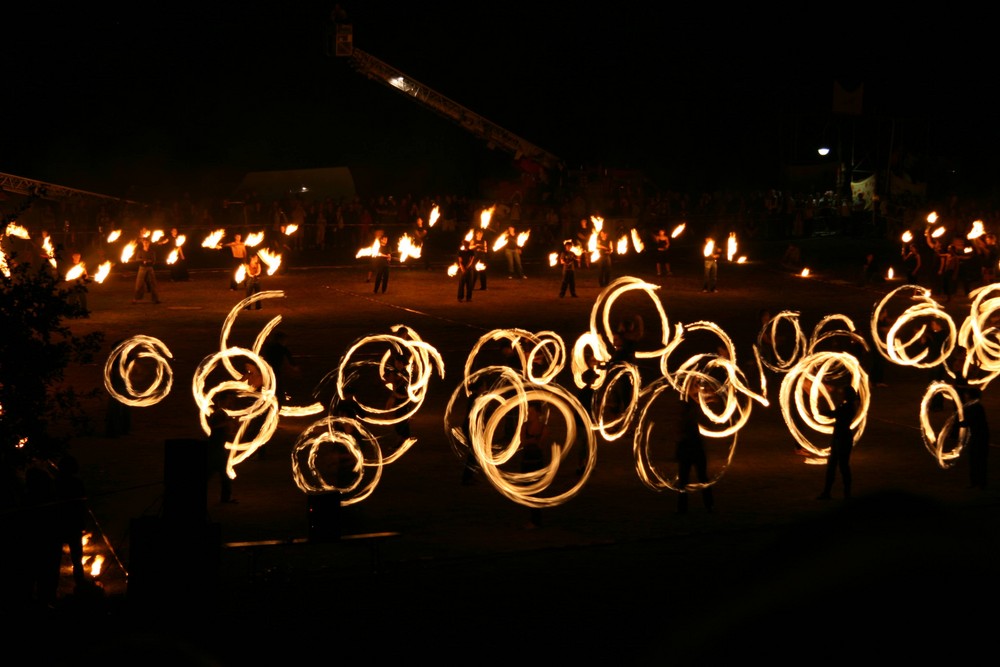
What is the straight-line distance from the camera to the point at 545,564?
37.5 feet

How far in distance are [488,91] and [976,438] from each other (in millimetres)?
40606

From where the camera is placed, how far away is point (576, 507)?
1320cm

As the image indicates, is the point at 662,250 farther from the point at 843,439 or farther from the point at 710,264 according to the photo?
the point at 843,439

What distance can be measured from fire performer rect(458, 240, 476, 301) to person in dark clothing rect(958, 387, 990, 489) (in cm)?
1576

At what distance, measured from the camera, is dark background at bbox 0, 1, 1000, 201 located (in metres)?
45.2

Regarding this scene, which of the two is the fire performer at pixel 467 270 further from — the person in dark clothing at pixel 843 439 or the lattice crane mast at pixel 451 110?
the person in dark clothing at pixel 843 439

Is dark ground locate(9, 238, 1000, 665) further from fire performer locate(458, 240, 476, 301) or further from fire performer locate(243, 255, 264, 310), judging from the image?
fire performer locate(458, 240, 476, 301)

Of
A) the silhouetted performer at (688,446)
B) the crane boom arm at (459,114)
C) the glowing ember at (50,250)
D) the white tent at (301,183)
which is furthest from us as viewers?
the crane boom arm at (459,114)

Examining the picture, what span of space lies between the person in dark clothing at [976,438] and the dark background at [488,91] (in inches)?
1192

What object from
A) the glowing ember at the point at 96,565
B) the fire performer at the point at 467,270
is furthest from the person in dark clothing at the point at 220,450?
the fire performer at the point at 467,270

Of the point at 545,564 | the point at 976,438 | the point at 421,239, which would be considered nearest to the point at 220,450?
the point at 545,564

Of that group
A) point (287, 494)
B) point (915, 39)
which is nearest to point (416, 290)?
point (287, 494)

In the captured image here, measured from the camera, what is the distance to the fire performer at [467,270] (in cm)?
2827

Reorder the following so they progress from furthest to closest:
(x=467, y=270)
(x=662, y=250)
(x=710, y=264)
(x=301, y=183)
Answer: (x=301, y=183) < (x=662, y=250) < (x=710, y=264) < (x=467, y=270)
